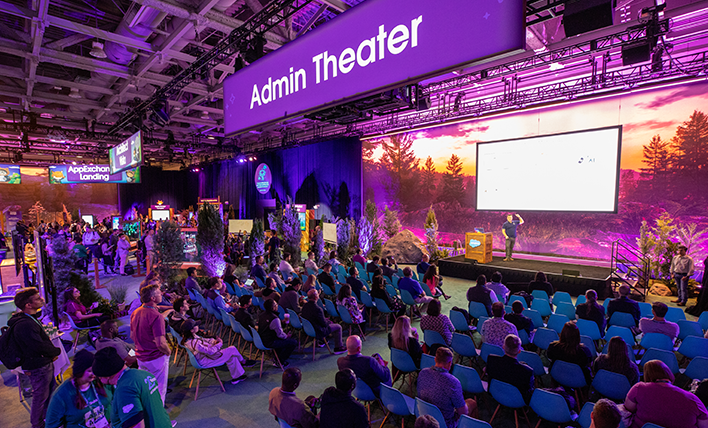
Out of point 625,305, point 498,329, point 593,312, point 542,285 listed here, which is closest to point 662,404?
point 498,329

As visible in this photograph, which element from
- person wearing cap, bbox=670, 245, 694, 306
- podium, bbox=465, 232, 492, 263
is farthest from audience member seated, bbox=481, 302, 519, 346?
person wearing cap, bbox=670, 245, 694, 306

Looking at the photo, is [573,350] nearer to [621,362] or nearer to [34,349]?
[621,362]

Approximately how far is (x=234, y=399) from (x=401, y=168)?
12608 millimetres

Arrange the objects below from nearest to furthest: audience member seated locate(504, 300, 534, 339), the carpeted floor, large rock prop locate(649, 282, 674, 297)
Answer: the carpeted floor
audience member seated locate(504, 300, 534, 339)
large rock prop locate(649, 282, 674, 297)

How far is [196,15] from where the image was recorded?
5188mm

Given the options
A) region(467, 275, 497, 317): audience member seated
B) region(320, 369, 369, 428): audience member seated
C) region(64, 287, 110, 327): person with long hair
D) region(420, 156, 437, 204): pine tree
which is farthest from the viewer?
region(420, 156, 437, 204): pine tree

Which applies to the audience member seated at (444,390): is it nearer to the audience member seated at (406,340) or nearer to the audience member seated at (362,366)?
the audience member seated at (362,366)

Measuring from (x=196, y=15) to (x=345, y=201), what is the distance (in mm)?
11360

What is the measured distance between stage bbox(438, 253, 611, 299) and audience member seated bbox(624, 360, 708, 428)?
5.21m

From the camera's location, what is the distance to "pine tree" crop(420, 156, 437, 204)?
1438 cm

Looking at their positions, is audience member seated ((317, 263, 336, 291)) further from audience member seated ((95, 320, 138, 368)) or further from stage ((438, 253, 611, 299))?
stage ((438, 253, 611, 299))

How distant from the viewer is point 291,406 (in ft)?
8.42

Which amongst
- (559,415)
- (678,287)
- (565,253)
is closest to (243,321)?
(559,415)

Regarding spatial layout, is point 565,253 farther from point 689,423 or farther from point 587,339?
point 689,423
